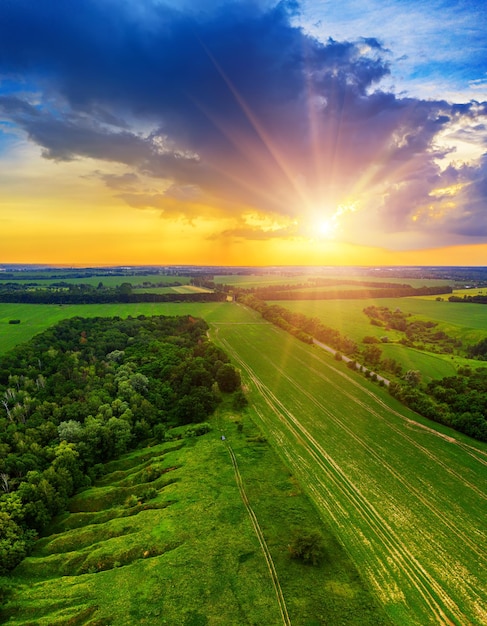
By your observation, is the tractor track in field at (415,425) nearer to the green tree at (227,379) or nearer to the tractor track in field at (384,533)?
the tractor track in field at (384,533)


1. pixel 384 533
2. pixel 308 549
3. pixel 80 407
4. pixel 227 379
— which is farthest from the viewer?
pixel 227 379

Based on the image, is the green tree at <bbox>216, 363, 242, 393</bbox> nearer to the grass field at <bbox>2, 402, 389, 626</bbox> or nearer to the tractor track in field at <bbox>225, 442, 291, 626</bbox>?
the tractor track in field at <bbox>225, 442, 291, 626</bbox>

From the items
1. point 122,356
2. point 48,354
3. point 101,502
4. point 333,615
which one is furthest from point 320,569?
point 48,354

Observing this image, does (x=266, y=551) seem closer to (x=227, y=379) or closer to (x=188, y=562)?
(x=188, y=562)

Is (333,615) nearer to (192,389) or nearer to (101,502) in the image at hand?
(101,502)

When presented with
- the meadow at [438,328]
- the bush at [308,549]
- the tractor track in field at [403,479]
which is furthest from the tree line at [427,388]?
the bush at [308,549]

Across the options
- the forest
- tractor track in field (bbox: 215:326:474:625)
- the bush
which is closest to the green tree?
the forest

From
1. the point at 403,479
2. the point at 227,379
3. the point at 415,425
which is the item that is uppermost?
the point at 227,379

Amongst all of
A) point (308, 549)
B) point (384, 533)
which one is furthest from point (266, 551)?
point (384, 533)
